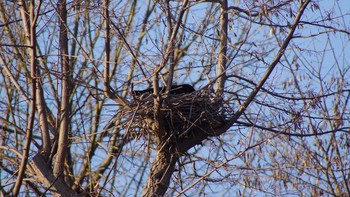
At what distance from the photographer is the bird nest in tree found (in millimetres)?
5426

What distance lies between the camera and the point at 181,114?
5547 mm

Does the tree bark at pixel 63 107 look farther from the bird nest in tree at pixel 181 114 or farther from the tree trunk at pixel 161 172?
the tree trunk at pixel 161 172

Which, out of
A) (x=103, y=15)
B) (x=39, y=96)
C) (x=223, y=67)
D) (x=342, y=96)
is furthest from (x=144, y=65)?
(x=342, y=96)

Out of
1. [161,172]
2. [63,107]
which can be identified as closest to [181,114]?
[161,172]

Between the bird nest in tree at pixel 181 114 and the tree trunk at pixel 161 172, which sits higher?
the bird nest in tree at pixel 181 114

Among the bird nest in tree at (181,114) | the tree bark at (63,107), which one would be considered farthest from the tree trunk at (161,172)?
the tree bark at (63,107)

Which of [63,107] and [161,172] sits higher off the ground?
[63,107]

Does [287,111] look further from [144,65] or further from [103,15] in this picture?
[103,15]

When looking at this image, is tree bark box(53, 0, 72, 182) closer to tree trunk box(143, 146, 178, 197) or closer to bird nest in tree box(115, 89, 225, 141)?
bird nest in tree box(115, 89, 225, 141)

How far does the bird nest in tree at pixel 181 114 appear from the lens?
543 centimetres

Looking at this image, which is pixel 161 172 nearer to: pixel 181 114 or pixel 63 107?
pixel 181 114

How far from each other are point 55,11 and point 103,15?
1.74ft

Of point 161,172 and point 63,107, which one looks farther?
point 63,107

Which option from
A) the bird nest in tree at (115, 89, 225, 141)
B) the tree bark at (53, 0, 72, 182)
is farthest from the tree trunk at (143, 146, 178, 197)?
the tree bark at (53, 0, 72, 182)
